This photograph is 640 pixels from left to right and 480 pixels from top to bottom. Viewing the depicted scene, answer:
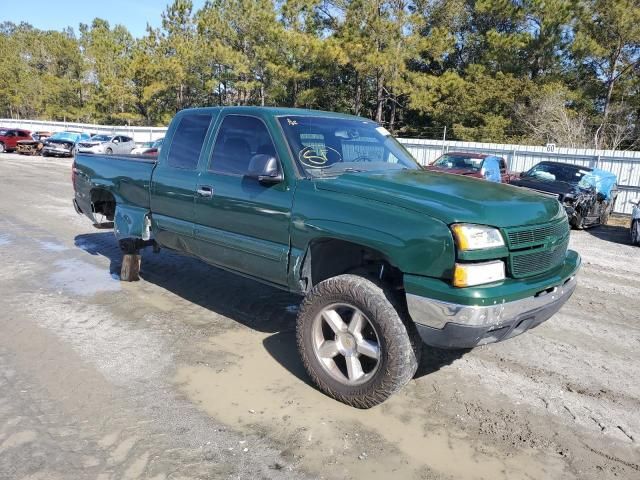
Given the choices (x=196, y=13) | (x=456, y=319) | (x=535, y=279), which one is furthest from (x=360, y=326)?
(x=196, y=13)

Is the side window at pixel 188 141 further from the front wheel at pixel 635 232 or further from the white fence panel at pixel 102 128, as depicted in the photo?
the white fence panel at pixel 102 128

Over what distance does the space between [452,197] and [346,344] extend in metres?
1.22

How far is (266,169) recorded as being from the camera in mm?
3768

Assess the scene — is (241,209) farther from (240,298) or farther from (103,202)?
(103,202)

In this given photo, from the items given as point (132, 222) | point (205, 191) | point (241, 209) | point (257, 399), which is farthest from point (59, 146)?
point (257, 399)

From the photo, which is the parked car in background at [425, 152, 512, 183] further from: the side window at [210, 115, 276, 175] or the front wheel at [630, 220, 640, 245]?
the side window at [210, 115, 276, 175]

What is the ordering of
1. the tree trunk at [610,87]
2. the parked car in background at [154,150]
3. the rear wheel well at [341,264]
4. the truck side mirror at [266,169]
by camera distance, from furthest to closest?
the tree trunk at [610,87], the parked car in background at [154,150], the truck side mirror at [266,169], the rear wheel well at [341,264]

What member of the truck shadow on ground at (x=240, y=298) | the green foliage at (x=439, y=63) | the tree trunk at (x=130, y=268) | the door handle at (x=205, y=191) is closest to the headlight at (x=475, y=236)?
the truck shadow on ground at (x=240, y=298)

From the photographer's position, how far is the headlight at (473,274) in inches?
117

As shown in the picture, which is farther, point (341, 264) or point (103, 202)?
point (103, 202)

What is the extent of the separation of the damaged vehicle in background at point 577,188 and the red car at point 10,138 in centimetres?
2955

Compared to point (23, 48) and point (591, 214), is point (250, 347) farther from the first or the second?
point (23, 48)

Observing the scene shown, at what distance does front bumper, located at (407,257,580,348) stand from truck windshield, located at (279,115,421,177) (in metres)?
1.38

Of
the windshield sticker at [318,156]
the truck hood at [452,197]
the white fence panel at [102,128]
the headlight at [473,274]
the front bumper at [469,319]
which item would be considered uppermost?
the white fence panel at [102,128]
